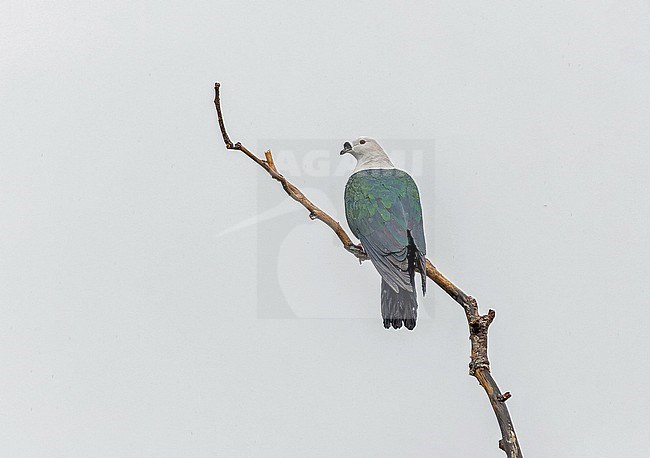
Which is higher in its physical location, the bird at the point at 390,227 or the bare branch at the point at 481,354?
the bird at the point at 390,227

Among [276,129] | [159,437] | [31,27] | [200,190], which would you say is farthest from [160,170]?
[159,437]

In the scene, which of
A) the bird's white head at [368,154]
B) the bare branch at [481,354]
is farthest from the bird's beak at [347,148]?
the bare branch at [481,354]

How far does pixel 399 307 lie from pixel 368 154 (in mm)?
231

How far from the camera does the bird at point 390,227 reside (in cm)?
105

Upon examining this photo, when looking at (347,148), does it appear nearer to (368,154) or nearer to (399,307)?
(368,154)

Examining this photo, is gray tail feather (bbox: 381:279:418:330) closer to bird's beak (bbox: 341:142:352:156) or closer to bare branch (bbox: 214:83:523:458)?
bare branch (bbox: 214:83:523:458)

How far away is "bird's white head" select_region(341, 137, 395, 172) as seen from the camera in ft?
3.80

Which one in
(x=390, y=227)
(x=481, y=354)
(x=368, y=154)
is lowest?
(x=481, y=354)

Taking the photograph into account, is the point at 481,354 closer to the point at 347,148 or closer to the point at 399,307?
the point at 399,307

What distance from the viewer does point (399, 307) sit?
1.11 m

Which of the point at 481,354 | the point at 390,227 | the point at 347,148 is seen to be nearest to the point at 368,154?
the point at 347,148

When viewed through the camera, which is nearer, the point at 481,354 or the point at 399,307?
the point at 481,354

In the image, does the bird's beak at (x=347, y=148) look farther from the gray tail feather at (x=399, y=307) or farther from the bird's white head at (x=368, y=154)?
the gray tail feather at (x=399, y=307)

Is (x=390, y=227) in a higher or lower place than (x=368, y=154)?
lower
